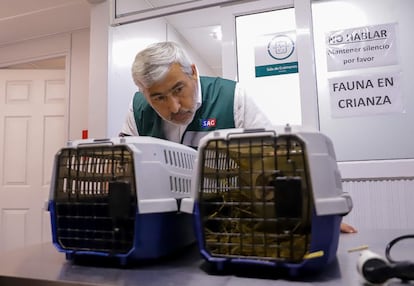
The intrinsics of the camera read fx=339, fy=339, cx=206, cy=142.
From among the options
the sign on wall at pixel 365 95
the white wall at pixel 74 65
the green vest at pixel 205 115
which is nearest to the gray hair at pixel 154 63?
the green vest at pixel 205 115

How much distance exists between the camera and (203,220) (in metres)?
0.53

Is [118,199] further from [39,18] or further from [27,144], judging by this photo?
[27,144]

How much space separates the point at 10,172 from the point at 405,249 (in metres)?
3.16

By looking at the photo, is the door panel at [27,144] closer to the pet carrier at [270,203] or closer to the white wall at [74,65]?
the white wall at [74,65]

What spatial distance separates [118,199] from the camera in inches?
21.7

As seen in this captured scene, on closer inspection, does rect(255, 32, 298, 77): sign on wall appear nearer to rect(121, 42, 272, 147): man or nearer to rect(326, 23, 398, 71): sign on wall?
rect(326, 23, 398, 71): sign on wall

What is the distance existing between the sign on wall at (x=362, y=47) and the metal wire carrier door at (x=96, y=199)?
5.07 ft

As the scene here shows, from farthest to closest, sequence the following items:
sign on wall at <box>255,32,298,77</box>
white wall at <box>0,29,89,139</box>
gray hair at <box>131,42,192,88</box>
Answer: white wall at <box>0,29,89,139</box> < sign on wall at <box>255,32,298,77</box> < gray hair at <box>131,42,192,88</box>

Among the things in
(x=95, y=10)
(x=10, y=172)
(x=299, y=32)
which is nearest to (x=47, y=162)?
(x=10, y=172)

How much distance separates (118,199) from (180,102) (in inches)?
25.3

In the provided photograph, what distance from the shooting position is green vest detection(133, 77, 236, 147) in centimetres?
121

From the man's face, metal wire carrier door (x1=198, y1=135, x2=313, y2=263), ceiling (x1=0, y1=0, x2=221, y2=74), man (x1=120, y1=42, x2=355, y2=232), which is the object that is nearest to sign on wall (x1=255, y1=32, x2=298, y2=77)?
ceiling (x1=0, y1=0, x2=221, y2=74)

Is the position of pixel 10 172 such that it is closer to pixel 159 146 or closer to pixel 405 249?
pixel 159 146

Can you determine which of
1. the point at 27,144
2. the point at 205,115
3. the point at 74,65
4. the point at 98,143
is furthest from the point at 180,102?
the point at 27,144
